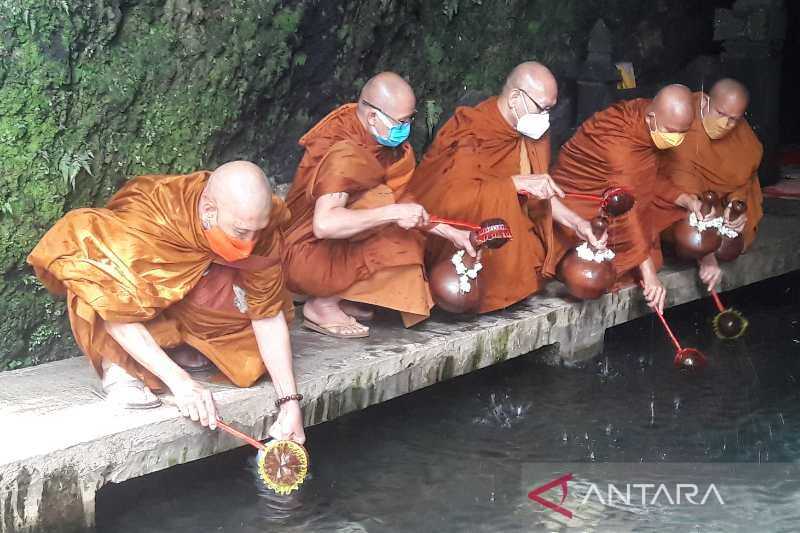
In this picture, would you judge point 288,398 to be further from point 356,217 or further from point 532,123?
point 532,123

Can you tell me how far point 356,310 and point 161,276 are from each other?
1512 mm

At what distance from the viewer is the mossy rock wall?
474 centimetres

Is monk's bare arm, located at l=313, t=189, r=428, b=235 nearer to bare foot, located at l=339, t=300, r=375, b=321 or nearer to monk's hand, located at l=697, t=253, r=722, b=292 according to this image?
bare foot, located at l=339, t=300, r=375, b=321

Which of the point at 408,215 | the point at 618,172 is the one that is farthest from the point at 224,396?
Result: the point at 618,172

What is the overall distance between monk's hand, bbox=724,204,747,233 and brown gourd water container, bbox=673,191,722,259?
90 millimetres

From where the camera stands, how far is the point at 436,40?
7.38 metres

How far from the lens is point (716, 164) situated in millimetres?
6590

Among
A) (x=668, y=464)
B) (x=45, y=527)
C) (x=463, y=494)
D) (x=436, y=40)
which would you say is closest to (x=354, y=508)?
(x=463, y=494)

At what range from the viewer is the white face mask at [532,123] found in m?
5.43

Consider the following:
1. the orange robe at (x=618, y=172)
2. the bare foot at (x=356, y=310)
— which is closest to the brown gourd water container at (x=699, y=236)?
the orange robe at (x=618, y=172)

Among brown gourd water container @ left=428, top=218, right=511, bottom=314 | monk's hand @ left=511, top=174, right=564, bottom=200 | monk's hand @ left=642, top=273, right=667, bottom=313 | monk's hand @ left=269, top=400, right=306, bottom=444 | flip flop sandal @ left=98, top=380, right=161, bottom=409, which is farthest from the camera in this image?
monk's hand @ left=642, top=273, right=667, bottom=313

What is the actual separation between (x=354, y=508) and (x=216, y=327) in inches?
35.4

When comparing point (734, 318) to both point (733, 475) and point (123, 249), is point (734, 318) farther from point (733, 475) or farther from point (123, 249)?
point (123, 249)

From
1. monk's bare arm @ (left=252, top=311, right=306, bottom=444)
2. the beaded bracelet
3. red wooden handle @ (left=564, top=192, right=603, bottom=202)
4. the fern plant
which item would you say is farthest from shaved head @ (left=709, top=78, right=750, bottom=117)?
the fern plant
